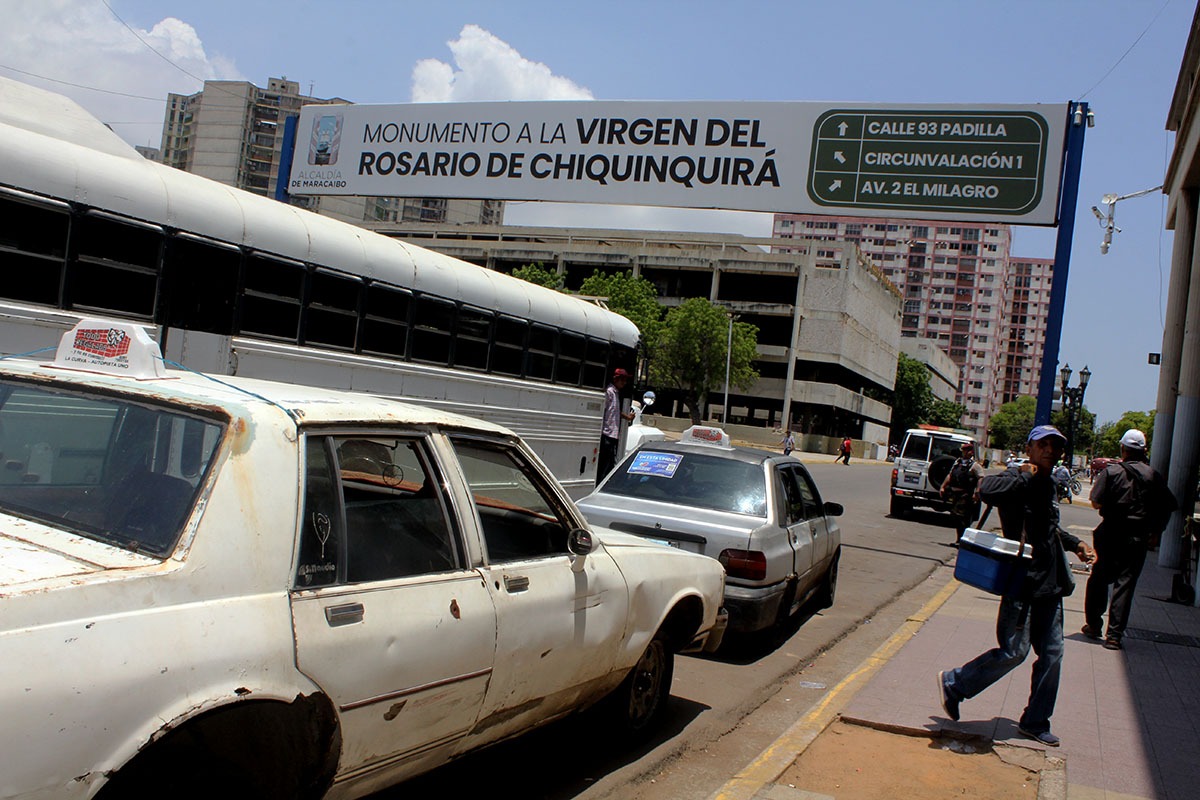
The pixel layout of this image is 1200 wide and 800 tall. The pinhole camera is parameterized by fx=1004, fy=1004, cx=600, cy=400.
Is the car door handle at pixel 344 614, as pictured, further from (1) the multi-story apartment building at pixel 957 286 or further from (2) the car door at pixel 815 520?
(1) the multi-story apartment building at pixel 957 286

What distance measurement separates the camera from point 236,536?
292 cm

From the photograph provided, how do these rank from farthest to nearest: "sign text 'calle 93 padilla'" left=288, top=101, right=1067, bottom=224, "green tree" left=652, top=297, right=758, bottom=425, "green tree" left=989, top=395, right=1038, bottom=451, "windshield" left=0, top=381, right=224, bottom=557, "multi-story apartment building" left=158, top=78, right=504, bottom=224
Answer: "green tree" left=989, top=395, right=1038, bottom=451 < "multi-story apartment building" left=158, top=78, right=504, bottom=224 < "green tree" left=652, top=297, right=758, bottom=425 < "sign text 'calle 93 padilla'" left=288, top=101, right=1067, bottom=224 < "windshield" left=0, top=381, right=224, bottom=557

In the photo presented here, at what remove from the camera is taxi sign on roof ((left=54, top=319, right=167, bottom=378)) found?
3461 millimetres

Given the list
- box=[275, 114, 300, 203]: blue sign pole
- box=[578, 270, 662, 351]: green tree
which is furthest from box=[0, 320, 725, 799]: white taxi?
box=[578, 270, 662, 351]: green tree

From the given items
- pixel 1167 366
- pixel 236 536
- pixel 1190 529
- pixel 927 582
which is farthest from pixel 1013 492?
pixel 1167 366

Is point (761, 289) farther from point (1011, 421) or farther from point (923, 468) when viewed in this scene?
point (1011, 421)

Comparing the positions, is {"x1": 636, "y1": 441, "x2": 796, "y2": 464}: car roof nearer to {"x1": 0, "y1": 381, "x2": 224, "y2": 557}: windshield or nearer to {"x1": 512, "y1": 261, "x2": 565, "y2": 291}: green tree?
{"x1": 0, "y1": 381, "x2": 224, "y2": 557}: windshield

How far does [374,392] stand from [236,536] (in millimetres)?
8231

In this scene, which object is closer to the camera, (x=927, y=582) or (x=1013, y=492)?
(x=1013, y=492)

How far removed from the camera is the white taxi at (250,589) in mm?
2492

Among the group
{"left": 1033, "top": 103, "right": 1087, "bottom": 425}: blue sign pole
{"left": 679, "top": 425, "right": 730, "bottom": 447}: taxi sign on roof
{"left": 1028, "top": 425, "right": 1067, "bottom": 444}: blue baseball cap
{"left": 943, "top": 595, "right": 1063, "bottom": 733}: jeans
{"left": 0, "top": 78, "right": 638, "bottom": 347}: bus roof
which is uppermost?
{"left": 1033, "top": 103, "right": 1087, "bottom": 425}: blue sign pole

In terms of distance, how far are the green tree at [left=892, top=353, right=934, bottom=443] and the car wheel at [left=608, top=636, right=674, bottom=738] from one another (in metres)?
110

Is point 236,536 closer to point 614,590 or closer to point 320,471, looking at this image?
point 320,471

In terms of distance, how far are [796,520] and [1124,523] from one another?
106 inches
